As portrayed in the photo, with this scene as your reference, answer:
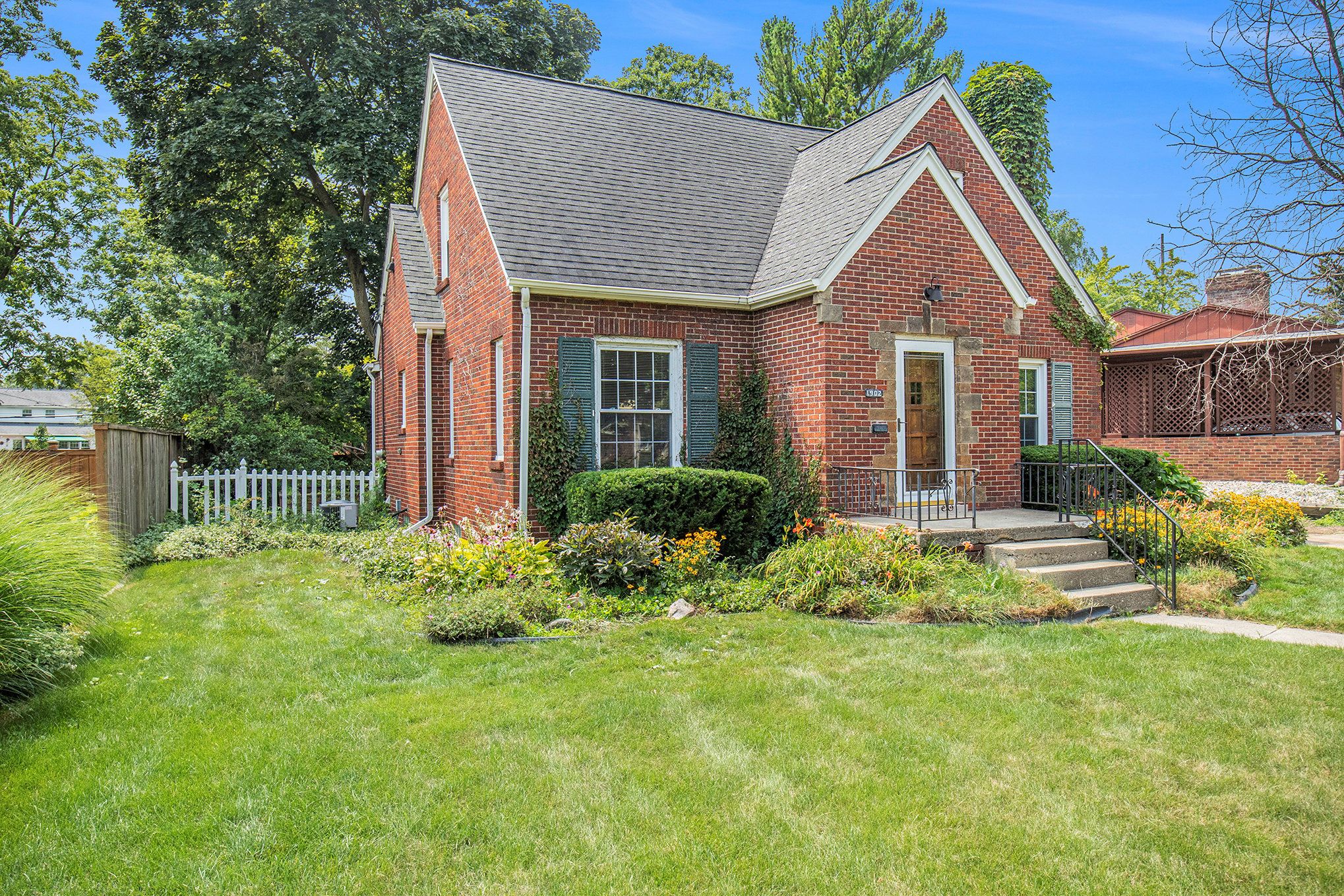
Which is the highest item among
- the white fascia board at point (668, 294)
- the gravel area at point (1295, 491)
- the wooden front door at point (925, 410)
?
the white fascia board at point (668, 294)

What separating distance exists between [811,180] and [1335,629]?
9226 millimetres

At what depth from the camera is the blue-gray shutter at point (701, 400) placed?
11.0m

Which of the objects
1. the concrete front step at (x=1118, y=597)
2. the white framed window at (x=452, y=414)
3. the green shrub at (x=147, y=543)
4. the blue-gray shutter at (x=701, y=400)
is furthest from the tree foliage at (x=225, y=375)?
the concrete front step at (x=1118, y=597)

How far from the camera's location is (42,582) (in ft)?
19.1

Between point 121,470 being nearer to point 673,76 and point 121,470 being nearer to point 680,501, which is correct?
point 680,501

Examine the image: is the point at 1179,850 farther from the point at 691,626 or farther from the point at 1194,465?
the point at 1194,465

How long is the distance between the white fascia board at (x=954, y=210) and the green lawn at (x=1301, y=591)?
14.8ft

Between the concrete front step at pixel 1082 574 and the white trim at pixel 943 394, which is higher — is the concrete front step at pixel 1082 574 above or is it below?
below

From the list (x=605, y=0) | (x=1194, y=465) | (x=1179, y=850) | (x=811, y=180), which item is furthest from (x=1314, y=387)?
(x=1179, y=850)

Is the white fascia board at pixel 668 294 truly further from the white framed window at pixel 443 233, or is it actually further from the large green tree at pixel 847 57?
the large green tree at pixel 847 57

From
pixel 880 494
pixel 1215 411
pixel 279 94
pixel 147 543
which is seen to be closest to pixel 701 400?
pixel 880 494

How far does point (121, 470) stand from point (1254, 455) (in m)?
24.5

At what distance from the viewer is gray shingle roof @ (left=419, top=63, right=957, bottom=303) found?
10.7m

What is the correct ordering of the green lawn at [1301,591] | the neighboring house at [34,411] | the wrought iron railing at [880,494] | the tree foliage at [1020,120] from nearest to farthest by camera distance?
the green lawn at [1301,591], the wrought iron railing at [880,494], the tree foliage at [1020,120], the neighboring house at [34,411]
